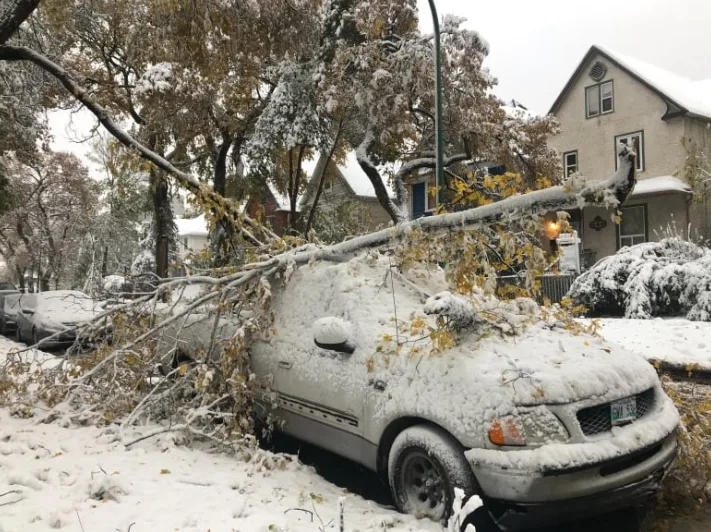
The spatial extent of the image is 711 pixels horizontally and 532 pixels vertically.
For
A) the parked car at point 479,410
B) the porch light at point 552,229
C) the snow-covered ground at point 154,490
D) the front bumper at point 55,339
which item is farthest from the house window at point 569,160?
the snow-covered ground at point 154,490

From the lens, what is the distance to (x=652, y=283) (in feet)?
43.4

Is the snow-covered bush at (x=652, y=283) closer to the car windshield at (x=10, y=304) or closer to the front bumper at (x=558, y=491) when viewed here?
the front bumper at (x=558, y=491)

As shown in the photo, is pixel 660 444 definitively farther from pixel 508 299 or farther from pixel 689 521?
pixel 508 299

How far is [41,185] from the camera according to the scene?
33.7 m

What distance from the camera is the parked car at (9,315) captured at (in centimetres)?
1573

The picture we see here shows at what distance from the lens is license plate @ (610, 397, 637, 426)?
3.34 metres

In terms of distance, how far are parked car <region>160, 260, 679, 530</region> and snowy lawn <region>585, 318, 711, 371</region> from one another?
5.60m

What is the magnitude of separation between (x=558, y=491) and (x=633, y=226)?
21.2m

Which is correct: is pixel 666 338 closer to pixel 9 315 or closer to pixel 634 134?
pixel 634 134

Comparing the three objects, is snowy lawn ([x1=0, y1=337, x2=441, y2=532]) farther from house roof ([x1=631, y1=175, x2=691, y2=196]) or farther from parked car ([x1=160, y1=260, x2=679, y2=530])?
house roof ([x1=631, y1=175, x2=691, y2=196])

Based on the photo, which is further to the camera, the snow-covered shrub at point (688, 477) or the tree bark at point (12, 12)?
the tree bark at point (12, 12)

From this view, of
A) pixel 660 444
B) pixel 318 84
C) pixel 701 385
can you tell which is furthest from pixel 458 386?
pixel 318 84

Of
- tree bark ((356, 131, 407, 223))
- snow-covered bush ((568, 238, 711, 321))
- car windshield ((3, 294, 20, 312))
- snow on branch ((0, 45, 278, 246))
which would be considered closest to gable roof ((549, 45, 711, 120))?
snow-covered bush ((568, 238, 711, 321))

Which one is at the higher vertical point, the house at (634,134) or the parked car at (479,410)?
the house at (634,134)
